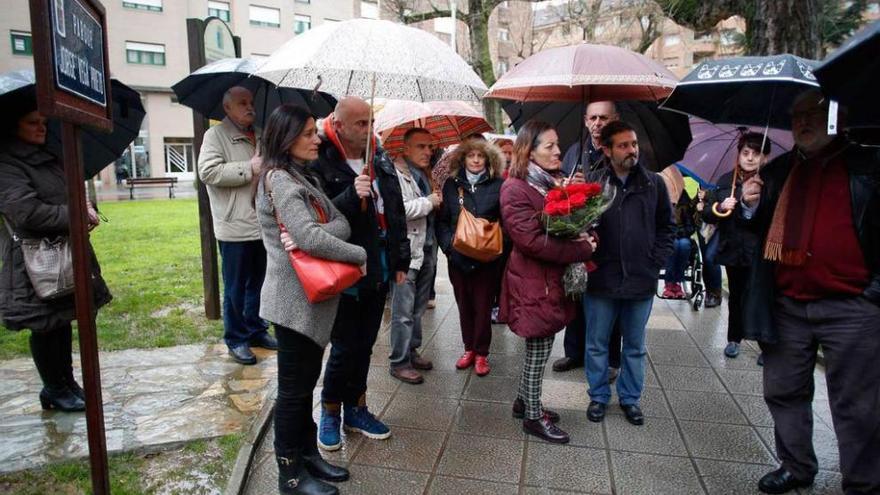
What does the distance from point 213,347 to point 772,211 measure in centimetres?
447

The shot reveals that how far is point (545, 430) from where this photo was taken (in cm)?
367

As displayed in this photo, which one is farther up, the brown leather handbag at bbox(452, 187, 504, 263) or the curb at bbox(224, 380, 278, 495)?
the brown leather handbag at bbox(452, 187, 504, 263)

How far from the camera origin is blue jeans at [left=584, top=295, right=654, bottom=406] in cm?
386

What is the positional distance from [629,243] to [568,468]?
4.66ft

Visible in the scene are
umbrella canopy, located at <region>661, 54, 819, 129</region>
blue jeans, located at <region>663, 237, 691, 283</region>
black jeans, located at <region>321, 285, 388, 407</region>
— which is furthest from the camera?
blue jeans, located at <region>663, 237, 691, 283</region>

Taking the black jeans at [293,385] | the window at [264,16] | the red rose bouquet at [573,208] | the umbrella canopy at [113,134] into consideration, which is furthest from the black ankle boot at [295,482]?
the window at [264,16]

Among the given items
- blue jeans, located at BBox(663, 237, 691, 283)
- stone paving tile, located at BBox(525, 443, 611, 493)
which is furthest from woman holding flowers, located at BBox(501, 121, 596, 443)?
blue jeans, located at BBox(663, 237, 691, 283)

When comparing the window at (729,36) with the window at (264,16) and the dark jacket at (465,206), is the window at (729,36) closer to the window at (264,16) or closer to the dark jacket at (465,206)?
the dark jacket at (465,206)

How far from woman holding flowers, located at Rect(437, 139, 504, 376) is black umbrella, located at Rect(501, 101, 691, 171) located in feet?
1.75

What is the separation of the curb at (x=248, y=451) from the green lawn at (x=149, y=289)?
1902mm

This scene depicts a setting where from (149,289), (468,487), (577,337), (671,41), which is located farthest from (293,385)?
(671,41)

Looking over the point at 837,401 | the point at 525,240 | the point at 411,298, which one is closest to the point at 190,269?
the point at 411,298

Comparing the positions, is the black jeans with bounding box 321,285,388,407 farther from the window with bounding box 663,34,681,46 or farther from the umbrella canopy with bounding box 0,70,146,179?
the window with bounding box 663,34,681,46

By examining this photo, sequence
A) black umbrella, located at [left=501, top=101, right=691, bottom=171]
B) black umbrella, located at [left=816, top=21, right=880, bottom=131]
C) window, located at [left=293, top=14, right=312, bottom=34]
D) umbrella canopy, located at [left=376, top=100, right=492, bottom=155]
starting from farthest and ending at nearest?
window, located at [left=293, top=14, right=312, bottom=34], umbrella canopy, located at [left=376, top=100, right=492, bottom=155], black umbrella, located at [left=501, top=101, right=691, bottom=171], black umbrella, located at [left=816, top=21, right=880, bottom=131]
